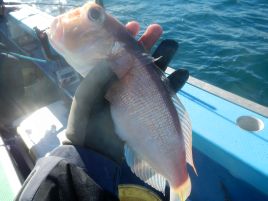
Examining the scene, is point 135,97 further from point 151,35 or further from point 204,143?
point 204,143

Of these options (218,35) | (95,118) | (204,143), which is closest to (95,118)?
(95,118)

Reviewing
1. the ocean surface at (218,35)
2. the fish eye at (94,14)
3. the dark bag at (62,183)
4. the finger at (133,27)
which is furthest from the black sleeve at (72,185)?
the ocean surface at (218,35)

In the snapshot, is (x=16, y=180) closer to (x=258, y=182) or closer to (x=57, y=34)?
(x=57, y=34)

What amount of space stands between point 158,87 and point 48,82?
9.84ft

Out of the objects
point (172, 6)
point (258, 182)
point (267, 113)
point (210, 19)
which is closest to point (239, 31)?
point (210, 19)

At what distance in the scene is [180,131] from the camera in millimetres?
1677

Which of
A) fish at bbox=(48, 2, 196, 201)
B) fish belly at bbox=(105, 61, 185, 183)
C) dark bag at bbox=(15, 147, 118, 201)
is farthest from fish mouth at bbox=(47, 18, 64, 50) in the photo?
dark bag at bbox=(15, 147, 118, 201)

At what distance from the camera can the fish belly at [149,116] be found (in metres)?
1.64

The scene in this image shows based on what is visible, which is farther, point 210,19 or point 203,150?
point 210,19

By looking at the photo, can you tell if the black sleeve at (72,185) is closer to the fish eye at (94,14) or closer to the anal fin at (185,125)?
the anal fin at (185,125)

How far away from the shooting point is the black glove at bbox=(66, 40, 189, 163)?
5.52 ft

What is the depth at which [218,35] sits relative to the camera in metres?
7.72

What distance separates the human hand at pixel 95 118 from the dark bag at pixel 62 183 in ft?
0.77

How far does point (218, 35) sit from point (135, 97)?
261 inches
